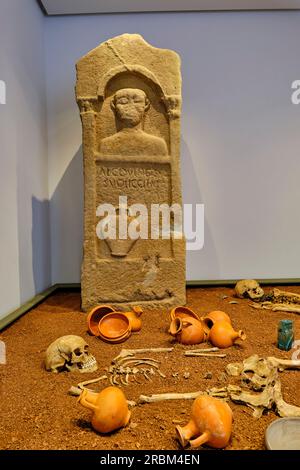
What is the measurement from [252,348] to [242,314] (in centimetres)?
63

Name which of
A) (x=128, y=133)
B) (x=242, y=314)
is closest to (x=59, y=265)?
(x=128, y=133)

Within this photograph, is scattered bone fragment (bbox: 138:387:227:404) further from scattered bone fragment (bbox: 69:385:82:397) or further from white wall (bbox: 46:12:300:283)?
white wall (bbox: 46:12:300:283)

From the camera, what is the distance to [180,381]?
162 centimetres

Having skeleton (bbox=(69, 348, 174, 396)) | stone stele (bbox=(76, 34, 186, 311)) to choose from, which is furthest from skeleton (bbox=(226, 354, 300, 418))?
stone stele (bbox=(76, 34, 186, 311))

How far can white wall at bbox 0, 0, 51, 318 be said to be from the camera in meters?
2.52

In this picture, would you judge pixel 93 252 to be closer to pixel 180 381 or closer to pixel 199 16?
pixel 180 381

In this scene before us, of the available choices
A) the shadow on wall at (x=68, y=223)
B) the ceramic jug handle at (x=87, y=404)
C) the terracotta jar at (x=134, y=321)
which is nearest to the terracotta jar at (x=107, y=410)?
the ceramic jug handle at (x=87, y=404)

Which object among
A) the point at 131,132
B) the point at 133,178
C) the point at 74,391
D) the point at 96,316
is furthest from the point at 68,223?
the point at 74,391

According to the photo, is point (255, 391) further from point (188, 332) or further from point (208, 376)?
point (188, 332)

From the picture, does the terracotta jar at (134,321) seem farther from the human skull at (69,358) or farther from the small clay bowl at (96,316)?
the human skull at (69,358)

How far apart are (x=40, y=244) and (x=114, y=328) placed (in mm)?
1498

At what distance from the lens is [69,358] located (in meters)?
1.73

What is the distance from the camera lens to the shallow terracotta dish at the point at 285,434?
1.12 meters

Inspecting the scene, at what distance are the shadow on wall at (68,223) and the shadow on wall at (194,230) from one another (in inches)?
43.6
